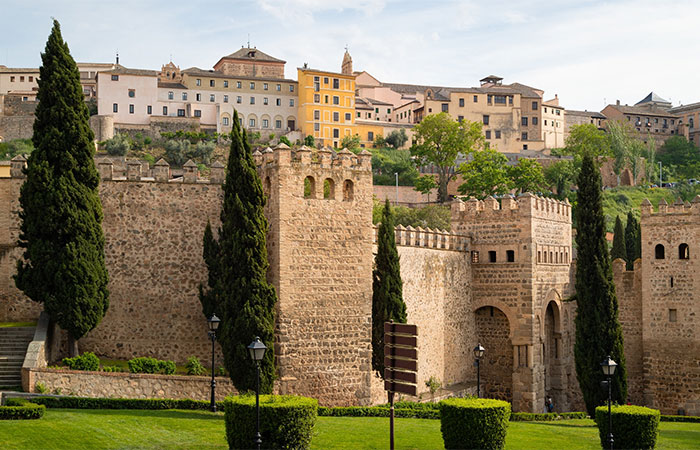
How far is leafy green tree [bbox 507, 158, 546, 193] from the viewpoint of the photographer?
66750 mm

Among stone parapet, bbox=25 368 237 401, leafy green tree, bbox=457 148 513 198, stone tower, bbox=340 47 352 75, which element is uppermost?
stone tower, bbox=340 47 352 75

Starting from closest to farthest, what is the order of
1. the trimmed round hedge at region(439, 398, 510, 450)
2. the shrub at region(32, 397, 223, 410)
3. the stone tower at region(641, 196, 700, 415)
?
the trimmed round hedge at region(439, 398, 510, 450), the shrub at region(32, 397, 223, 410), the stone tower at region(641, 196, 700, 415)

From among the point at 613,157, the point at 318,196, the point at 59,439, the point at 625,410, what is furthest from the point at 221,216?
the point at 613,157

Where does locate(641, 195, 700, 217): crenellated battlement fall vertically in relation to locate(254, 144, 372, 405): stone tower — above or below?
above

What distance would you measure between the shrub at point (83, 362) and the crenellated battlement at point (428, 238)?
9.46 meters

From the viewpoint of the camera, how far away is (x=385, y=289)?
26031mm

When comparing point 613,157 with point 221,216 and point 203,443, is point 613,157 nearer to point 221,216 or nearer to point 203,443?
point 221,216

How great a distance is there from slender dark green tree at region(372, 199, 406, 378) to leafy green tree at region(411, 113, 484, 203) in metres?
49.0

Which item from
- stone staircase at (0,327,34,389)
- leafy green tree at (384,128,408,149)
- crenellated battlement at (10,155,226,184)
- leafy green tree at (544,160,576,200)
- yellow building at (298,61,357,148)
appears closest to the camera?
stone staircase at (0,327,34,389)

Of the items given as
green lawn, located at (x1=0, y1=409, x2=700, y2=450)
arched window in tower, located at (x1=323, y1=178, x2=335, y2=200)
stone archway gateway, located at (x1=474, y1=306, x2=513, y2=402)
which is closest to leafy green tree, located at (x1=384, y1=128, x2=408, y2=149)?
stone archway gateway, located at (x1=474, y1=306, x2=513, y2=402)

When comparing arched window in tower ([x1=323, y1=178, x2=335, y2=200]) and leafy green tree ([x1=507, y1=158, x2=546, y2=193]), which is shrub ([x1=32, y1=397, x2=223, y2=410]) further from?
leafy green tree ([x1=507, y1=158, x2=546, y2=193])

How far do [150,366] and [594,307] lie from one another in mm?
15692

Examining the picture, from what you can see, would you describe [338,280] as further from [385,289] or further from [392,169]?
[392,169]

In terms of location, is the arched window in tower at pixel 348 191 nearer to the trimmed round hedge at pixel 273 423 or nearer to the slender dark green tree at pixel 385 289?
the slender dark green tree at pixel 385 289
